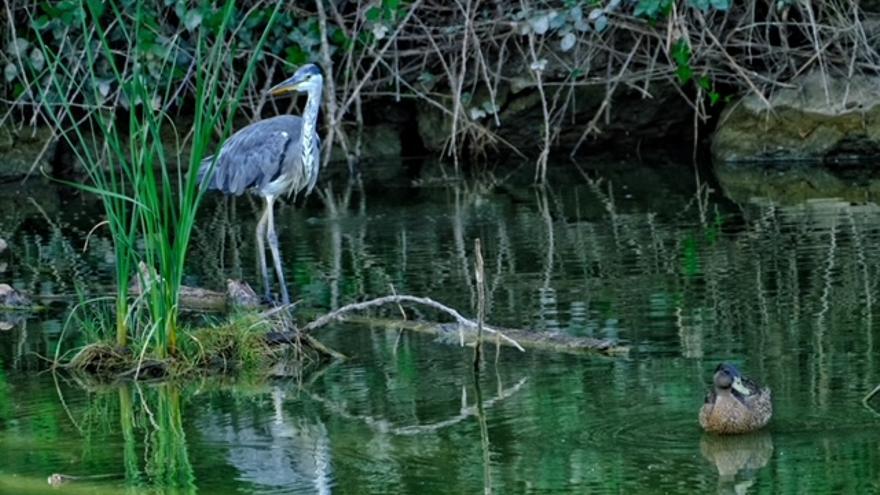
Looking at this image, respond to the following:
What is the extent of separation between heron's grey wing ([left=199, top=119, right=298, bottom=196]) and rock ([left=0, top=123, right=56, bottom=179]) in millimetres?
6198

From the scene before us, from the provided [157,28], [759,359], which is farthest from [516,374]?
[157,28]

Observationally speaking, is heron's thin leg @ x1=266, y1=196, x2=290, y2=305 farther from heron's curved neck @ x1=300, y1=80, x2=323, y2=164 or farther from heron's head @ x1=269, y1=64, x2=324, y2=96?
heron's head @ x1=269, y1=64, x2=324, y2=96

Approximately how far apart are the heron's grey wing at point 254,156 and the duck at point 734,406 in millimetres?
4511

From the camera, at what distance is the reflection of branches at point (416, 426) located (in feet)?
22.8

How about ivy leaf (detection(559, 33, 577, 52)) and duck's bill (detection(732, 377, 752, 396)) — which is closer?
duck's bill (detection(732, 377, 752, 396))

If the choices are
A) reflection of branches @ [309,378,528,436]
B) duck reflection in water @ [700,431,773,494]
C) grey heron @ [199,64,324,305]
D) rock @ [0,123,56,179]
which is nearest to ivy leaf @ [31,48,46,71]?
rock @ [0,123,56,179]

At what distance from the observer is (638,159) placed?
1652cm

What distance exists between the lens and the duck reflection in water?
603cm

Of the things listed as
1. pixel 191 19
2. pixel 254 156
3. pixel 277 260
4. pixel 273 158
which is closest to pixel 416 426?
pixel 277 260

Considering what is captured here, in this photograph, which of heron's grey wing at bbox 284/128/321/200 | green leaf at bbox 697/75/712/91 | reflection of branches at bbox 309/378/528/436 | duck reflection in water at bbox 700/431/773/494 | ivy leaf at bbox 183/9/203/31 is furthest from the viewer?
green leaf at bbox 697/75/712/91

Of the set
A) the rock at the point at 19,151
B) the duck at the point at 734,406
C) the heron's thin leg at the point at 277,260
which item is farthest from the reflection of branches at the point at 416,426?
the rock at the point at 19,151

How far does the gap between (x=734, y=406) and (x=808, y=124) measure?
956 cm

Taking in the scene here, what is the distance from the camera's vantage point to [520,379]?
7668 mm

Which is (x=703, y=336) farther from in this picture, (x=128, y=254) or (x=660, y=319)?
(x=128, y=254)
